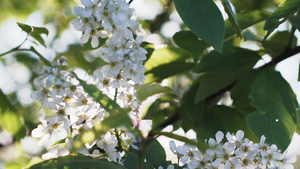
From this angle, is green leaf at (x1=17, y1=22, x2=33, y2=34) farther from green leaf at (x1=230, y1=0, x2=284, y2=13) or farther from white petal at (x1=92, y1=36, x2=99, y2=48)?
green leaf at (x1=230, y1=0, x2=284, y2=13)

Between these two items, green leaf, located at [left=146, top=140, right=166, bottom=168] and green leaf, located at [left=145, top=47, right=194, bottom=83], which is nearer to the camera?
green leaf, located at [left=146, top=140, right=166, bottom=168]

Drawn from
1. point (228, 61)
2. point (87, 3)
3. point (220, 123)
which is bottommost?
point (220, 123)

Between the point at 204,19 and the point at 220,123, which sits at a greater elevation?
the point at 204,19

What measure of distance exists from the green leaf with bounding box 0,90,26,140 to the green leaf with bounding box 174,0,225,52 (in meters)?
0.37

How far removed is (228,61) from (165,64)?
15cm

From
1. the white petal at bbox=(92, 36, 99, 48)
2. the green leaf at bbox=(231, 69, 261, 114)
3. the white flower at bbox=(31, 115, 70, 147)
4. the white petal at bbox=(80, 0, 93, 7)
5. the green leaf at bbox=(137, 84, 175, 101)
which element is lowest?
the green leaf at bbox=(231, 69, 261, 114)

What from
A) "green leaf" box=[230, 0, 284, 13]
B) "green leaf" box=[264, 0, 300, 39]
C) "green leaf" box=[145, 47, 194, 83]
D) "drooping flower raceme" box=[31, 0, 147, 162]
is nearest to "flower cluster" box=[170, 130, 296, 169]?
"drooping flower raceme" box=[31, 0, 147, 162]

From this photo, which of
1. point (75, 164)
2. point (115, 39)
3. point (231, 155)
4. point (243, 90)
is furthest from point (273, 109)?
point (75, 164)

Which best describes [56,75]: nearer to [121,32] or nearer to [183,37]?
[121,32]

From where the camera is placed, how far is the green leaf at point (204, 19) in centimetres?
75

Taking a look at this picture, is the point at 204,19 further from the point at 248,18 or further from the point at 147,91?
the point at 248,18

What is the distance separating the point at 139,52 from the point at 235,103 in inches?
14.6

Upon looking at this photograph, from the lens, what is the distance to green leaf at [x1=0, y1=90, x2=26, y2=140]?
828 millimetres

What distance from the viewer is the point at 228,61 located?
1.03 metres
